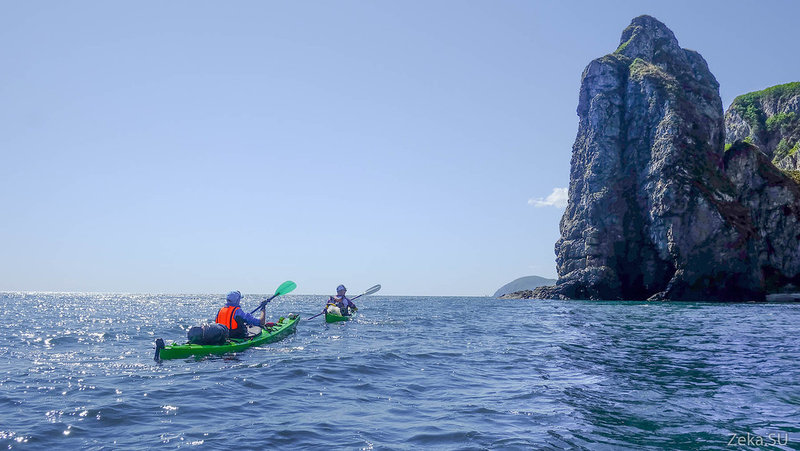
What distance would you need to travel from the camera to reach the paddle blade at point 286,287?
70.1 feet

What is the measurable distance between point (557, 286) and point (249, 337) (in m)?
66.3

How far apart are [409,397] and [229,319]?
8.53 metres

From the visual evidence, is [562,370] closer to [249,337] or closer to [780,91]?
[249,337]

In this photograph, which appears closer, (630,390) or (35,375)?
(630,390)

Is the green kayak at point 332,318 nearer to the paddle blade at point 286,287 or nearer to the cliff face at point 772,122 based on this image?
the paddle blade at point 286,287

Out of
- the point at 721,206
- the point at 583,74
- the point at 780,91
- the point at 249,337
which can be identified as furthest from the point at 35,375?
the point at 780,91

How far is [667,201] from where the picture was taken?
61562mm

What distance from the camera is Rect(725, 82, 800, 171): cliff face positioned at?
260 ft

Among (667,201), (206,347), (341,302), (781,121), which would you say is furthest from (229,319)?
(781,121)

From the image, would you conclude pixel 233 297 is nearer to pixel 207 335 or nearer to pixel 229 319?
pixel 229 319

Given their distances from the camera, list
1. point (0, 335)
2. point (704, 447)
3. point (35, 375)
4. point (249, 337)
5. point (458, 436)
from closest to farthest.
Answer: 1. point (704, 447)
2. point (458, 436)
3. point (35, 375)
4. point (249, 337)
5. point (0, 335)

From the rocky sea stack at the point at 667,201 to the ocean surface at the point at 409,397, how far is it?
51.0 m

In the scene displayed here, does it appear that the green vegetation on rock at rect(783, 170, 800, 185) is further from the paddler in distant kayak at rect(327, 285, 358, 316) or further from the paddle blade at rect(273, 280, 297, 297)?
the paddle blade at rect(273, 280, 297, 297)

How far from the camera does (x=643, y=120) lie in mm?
71062
